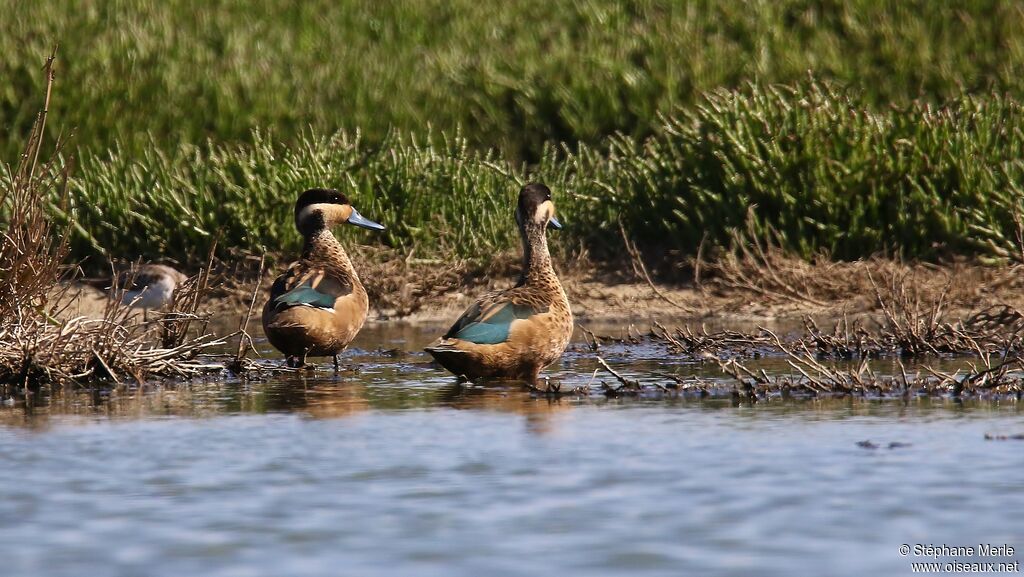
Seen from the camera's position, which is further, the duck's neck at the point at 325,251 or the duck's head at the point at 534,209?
the duck's neck at the point at 325,251

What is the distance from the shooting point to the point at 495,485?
7102 mm

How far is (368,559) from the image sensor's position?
234 inches

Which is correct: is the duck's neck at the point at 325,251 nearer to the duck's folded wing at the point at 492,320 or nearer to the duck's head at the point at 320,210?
the duck's head at the point at 320,210


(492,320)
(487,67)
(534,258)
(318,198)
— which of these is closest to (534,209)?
(534,258)

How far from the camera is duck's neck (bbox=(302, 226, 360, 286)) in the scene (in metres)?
12.0

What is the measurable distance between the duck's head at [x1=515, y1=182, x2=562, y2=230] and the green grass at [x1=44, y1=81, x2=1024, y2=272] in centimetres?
290

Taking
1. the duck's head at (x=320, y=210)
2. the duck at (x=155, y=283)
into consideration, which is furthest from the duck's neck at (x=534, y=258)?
the duck at (x=155, y=283)

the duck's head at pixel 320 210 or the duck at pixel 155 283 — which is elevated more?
the duck's head at pixel 320 210

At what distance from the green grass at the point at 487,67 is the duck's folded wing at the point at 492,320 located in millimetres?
6955

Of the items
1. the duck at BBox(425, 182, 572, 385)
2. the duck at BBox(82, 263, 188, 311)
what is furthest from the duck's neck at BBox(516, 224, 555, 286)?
the duck at BBox(82, 263, 188, 311)

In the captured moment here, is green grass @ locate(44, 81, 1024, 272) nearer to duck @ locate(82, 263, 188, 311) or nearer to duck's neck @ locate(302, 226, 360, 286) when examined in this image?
duck @ locate(82, 263, 188, 311)

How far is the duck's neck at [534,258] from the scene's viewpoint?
35.1 feet

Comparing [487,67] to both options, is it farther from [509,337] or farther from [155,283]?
[509,337]

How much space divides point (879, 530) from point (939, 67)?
13.8m
